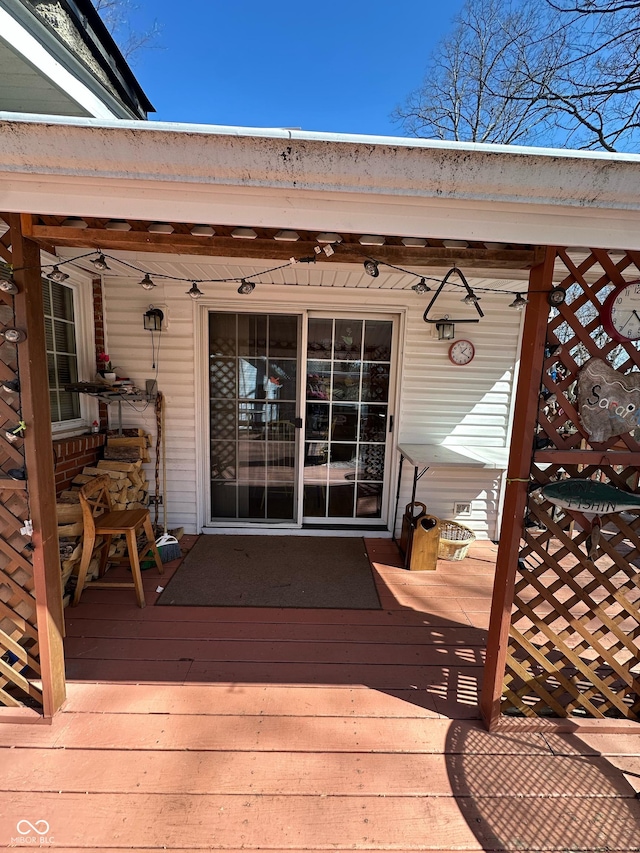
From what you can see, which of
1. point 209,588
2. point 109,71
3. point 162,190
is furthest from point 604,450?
point 109,71

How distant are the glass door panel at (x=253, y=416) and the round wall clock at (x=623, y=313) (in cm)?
247

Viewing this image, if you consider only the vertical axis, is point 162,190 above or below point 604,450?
above

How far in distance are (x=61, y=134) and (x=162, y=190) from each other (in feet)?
1.03

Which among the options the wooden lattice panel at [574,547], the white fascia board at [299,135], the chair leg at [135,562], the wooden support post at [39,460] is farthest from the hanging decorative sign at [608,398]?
the chair leg at [135,562]

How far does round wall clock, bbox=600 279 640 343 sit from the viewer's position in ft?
4.80

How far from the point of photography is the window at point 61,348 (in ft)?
9.64

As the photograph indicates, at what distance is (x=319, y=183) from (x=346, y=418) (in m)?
2.52

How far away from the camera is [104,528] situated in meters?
2.44

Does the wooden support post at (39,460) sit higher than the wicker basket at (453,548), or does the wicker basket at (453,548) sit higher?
the wooden support post at (39,460)

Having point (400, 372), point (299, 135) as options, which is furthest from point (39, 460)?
point (400, 372)

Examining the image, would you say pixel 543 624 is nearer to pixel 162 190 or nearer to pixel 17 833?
pixel 17 833

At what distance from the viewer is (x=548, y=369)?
5.01 feet

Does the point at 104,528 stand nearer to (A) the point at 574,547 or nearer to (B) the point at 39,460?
(B) the point at 39,460

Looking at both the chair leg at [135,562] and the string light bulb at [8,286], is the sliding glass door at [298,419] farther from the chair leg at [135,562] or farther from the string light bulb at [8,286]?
the string light bulb at [8,286]
